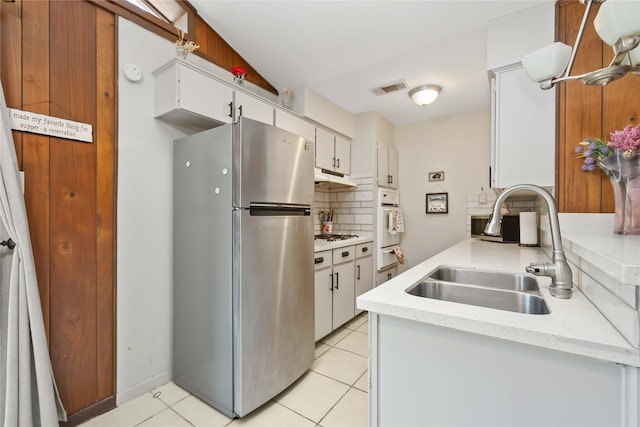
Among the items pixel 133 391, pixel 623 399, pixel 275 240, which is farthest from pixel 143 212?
pixel 623 399

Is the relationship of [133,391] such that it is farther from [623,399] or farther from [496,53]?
[496,53]

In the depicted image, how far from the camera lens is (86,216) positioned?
5.09 ft

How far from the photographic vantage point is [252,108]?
2145 millimetres

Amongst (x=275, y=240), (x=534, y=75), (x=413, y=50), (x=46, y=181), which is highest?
(x=413, y=50)

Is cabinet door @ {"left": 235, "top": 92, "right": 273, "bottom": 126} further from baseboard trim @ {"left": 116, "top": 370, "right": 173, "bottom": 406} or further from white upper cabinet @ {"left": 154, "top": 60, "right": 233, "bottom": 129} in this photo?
baseboard trim @ {"left": 116, "top": 370, "right": 173, "bottom": 406}

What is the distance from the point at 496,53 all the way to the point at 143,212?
104 inches

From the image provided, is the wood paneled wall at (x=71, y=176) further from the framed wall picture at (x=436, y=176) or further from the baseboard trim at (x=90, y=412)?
the framed wall picture at (x=436, y=176)

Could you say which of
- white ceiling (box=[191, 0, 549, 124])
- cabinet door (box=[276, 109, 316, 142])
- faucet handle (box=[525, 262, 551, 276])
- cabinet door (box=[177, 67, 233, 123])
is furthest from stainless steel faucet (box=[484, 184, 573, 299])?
cabinet door (box=[276, 109, 316, 142])

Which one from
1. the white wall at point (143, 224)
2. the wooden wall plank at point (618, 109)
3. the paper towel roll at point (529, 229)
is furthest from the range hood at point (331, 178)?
the wooden wall plank at point (618, 109)

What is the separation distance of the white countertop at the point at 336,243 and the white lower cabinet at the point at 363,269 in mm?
66

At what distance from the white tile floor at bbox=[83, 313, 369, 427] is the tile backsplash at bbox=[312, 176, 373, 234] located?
5.63 ft

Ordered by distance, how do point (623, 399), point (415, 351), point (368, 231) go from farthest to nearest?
point (368, 231) < point (415, 351) < point (623, 399)

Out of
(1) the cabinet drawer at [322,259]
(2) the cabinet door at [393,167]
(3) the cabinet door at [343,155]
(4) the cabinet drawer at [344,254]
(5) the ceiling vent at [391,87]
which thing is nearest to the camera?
(1) the cabinet drawer at [322,259]

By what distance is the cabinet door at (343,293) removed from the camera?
2.62 m
